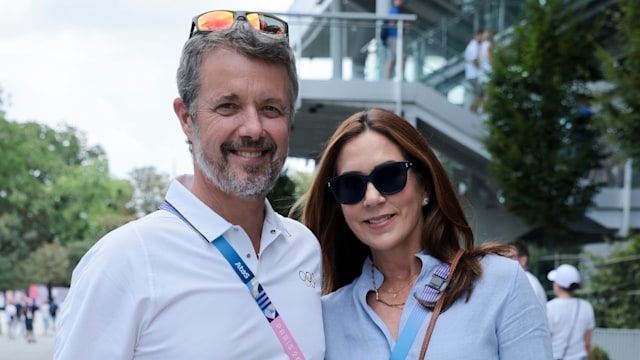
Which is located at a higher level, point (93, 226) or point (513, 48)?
point (513, 48)

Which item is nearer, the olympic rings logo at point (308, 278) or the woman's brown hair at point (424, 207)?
the olympic rings logo at point (308, 278)

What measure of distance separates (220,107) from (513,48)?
13.6 meters

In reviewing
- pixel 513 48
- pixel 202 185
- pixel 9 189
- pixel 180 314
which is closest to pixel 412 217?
pixel 202 185

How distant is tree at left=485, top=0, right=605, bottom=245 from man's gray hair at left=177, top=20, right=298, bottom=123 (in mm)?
12743

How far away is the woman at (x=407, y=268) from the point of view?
288 centimetres

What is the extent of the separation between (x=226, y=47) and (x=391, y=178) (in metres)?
0.84

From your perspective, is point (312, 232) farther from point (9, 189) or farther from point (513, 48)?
point (9, 189)

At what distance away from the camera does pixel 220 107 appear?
2762mm

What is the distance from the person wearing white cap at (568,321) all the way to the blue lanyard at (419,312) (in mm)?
5276

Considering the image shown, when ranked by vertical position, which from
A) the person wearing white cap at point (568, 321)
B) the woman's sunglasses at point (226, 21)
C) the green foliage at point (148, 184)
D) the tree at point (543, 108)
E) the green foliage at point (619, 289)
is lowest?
the green foliage at point (148, 184)

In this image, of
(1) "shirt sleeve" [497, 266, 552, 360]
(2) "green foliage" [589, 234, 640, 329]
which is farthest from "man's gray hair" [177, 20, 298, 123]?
(2) "green foliage" [589, 234, 640, 329]

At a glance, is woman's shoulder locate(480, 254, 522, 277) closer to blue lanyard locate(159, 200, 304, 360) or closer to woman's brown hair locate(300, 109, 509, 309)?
woman's brown hair locate(300, 109, 509, 309)

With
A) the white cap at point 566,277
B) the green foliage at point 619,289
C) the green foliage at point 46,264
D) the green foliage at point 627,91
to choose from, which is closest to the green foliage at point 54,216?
the green foliage at point 46,264

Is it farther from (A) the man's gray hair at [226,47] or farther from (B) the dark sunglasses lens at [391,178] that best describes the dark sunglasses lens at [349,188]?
(A) the man's gray hair at [226,47]
